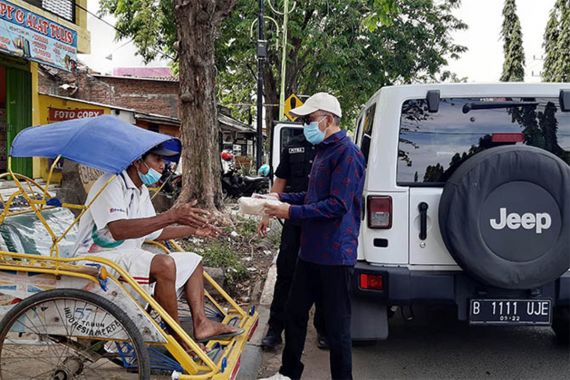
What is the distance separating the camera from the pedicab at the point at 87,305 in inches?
114

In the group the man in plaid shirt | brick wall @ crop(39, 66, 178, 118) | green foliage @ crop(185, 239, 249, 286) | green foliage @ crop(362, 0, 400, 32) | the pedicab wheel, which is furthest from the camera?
brick wall @ crop(39, 66, 178, 118)

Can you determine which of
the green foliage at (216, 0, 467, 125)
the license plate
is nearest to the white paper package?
the license plate

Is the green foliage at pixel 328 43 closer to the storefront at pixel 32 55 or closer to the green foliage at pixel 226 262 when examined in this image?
the storefront at pixel 32 55

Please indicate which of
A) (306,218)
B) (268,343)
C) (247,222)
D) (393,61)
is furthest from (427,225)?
(393,61)

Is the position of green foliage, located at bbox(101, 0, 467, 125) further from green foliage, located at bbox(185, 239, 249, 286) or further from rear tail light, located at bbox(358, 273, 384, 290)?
rear tail light, located at bbox(358, 273, 384, 290)

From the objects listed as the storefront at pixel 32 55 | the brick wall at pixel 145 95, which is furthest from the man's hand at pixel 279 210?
the brick wall at pixel 145 95

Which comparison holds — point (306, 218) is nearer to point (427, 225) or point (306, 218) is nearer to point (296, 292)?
point (296, 292)

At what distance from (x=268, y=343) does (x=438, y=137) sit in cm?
211

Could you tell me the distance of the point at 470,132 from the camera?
3.74 meters

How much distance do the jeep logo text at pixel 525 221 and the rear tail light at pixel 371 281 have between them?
0.83 meters

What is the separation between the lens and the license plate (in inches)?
139

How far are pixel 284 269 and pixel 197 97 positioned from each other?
4.25 meters

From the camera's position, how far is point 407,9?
20.5 metres

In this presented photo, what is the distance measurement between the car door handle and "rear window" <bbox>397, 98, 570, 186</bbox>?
161 mm
